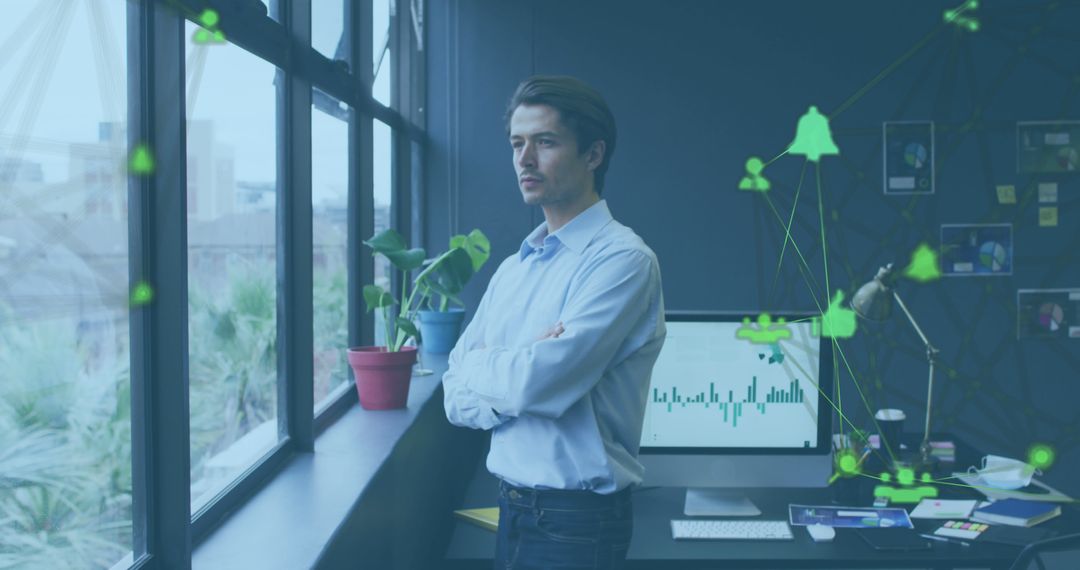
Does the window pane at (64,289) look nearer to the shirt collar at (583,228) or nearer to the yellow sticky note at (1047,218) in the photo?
the shirt collar at (583,228)

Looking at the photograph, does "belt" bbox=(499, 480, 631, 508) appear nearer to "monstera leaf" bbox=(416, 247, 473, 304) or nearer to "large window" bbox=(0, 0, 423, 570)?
"large window" bbox=(0, 0, 423, 570)

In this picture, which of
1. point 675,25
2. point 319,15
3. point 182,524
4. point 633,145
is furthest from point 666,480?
point 675,25

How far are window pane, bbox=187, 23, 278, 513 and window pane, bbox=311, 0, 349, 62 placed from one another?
380 mm

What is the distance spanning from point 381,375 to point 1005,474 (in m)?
1.59

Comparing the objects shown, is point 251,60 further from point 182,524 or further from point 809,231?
point 809,231

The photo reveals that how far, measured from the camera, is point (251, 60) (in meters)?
1.64

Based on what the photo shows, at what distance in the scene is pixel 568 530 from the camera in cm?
146

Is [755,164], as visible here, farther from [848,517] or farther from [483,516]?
[483,516]

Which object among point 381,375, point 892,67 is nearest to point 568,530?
point 381,375

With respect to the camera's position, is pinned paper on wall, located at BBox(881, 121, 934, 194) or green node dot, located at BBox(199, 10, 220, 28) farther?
pinned paper on wall, located at BBox(881, 121, 934, 194)

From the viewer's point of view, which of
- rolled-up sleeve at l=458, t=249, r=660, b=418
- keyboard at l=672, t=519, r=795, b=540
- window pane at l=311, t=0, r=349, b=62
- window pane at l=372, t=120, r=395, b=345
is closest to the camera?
rolled-up sleeve at l=458, t=249, r=660, b=418

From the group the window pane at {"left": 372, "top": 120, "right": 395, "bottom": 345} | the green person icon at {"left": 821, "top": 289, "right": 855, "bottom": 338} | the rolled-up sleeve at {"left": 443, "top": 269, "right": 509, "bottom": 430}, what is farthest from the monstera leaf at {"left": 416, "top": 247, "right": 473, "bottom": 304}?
the green person icon at {"left": 821, "top": 289, "right": 855, "bottom": 338}

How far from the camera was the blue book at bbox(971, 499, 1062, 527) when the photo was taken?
1971 mm

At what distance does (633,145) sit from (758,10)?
0.83 meters
